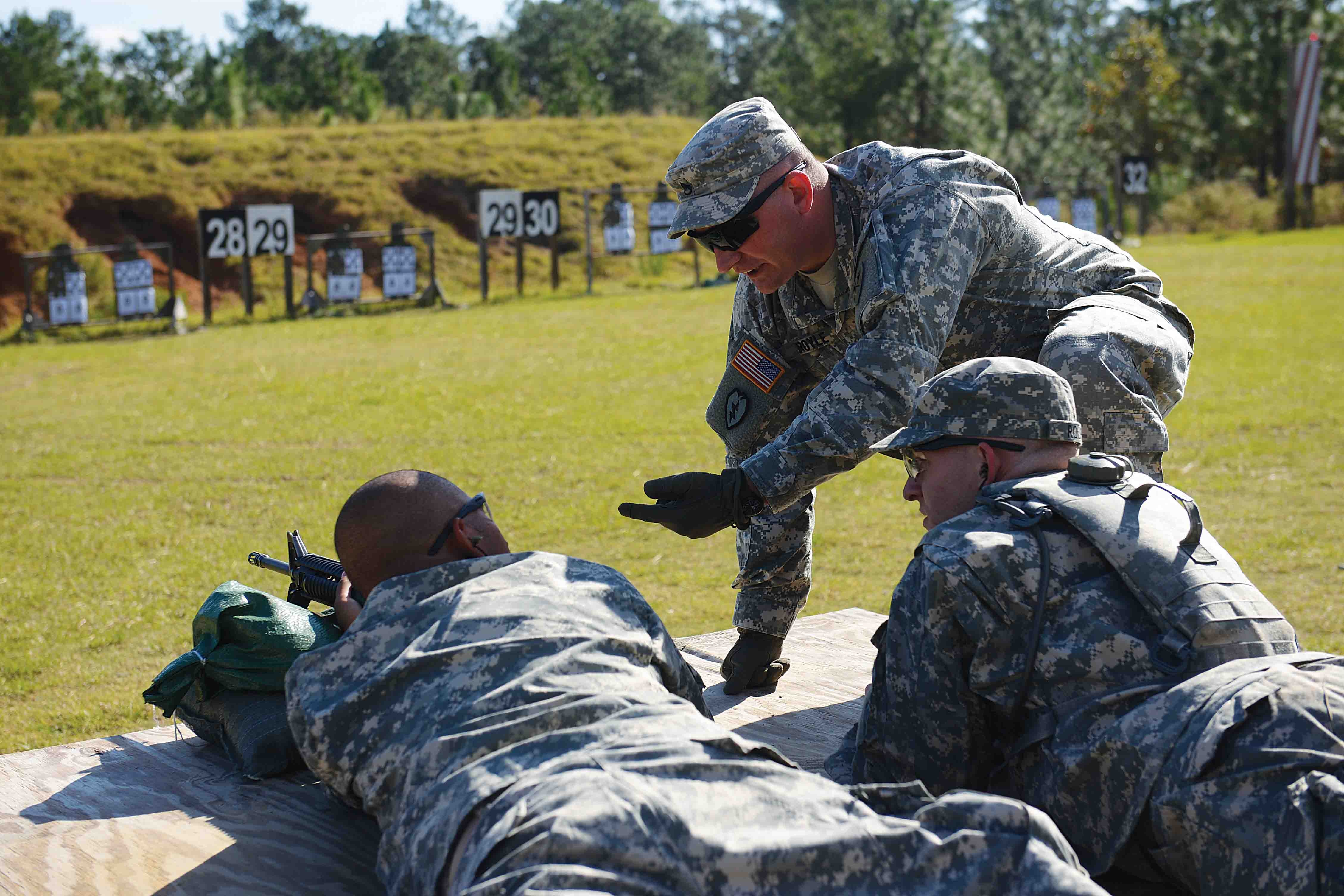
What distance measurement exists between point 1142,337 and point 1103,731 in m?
1.55

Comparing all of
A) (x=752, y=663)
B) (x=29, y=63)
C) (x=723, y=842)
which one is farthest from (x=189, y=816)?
(x=29, y=63)

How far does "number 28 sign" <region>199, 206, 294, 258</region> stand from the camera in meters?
19.8

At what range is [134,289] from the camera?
19.5m

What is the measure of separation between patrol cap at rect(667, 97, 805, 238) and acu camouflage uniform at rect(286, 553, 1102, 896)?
1274mm

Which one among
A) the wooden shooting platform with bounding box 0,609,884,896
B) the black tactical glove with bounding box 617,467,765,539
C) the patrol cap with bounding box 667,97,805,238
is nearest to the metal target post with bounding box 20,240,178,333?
the wooden shooting platform with bounding box 0,609,884,896

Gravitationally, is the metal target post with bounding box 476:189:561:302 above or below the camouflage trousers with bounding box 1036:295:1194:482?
above

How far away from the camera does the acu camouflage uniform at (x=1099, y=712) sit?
2111 mm

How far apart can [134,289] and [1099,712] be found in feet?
64.0

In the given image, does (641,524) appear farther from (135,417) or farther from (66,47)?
(66,47)

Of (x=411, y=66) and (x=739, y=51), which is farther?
(x=739, y=51)

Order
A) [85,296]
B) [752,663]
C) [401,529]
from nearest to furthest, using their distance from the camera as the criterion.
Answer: [401,529]
[752,663]
[85,296]

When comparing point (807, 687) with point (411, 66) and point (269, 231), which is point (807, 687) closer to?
point (269, 231)

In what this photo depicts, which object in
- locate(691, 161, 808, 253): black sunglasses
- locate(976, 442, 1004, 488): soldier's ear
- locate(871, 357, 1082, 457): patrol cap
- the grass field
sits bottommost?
the grass field

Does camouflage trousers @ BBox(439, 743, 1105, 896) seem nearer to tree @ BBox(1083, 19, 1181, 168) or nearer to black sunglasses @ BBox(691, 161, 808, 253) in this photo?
black sunglasses @ BBox(691, 161, 808, 253)
